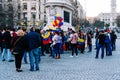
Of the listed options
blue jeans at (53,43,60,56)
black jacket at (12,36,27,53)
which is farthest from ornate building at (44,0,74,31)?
black jacket at (12,36,27,53)

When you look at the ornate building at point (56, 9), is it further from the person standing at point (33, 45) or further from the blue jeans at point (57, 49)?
the person standing at point (33, 45)

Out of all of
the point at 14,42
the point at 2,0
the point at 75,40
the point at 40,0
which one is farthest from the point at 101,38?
the point at 40,0

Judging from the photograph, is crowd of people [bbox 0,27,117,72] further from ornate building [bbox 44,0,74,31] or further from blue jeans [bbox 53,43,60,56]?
ornate building [bbox 44,0,74,31]

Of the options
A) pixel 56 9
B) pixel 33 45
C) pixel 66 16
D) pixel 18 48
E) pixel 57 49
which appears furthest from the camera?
pixel 66 16

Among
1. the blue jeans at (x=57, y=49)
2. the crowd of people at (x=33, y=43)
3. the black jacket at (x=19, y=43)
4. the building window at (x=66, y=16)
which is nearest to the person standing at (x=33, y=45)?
the crowd of people at (x=33, y=43)

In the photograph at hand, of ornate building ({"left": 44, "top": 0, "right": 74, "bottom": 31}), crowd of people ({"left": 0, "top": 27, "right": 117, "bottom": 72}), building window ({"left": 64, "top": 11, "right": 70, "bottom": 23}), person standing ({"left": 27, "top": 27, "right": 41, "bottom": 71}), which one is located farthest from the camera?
building window ({"left": 64, "top": 11, "right": 70, "bottom": 23})

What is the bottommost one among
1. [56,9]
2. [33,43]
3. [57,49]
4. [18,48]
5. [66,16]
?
[57,49]

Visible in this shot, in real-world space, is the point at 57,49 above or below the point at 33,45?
below

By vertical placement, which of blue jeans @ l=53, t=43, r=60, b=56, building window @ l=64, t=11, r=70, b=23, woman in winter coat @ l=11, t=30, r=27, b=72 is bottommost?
blue jeans @ l=53, t=43, r=60, b=56

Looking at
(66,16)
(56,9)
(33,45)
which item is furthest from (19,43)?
(66,16)

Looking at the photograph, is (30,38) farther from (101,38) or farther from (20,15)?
(20,15)

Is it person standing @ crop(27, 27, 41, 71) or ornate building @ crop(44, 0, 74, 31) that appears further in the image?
ornate building @ crop(44, 0, 74, 31)

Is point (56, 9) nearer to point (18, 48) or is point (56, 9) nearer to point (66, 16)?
point (66, 16)

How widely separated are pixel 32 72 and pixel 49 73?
2.62 feet
